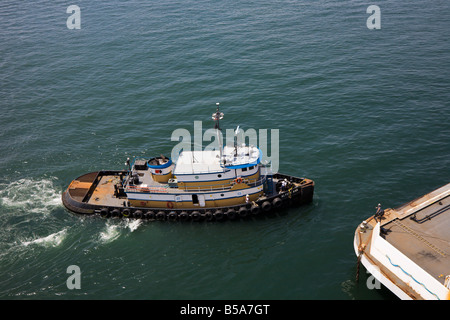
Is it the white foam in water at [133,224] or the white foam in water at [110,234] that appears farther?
the white foam in water at [133,224]

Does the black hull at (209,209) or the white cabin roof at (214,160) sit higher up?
the white cabin roof at (214,160)

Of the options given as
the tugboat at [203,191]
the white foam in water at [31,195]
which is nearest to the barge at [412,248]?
the tugboat at [203,191]

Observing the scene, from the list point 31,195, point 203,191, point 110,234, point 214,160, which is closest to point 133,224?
point 110,234

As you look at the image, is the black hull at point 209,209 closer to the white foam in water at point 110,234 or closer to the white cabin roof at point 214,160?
the white foam in water at point 110,234

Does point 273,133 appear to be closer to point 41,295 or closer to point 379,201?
point 379,201

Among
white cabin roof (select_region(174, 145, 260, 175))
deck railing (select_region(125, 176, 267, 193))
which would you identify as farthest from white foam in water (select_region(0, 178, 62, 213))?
white cabin roof (select_region(174, 145, 260, 175))

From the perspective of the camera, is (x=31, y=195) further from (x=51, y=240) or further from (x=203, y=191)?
(x=203, y=191)

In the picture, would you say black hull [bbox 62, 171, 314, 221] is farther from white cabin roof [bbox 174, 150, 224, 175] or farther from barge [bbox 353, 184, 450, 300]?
barge [bbox 353, 184, 450, 300]

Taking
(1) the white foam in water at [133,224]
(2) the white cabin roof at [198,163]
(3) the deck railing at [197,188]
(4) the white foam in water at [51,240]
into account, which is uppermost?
(2) the white cabin roof at [198,163]

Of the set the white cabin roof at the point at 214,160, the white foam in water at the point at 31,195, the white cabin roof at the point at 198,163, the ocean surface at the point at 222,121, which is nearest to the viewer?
the ocean surface at the point at 222,121
